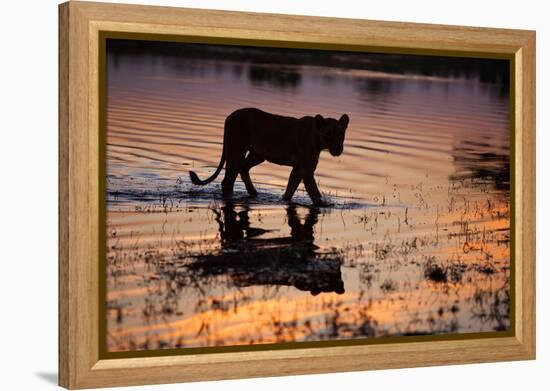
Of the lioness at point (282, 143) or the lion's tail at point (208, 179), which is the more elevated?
the lioness at point (282, 143)

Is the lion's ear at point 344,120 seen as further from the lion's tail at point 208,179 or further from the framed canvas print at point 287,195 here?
the lion's tail at point 208,179

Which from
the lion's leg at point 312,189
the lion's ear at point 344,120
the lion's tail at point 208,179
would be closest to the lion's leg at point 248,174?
the lion's tail at point 208,179

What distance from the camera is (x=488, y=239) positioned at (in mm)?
7746

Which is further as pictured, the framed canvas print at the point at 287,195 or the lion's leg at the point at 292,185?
the lion's leg at the point at 292,185

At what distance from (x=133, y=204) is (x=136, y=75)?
24.7 inches

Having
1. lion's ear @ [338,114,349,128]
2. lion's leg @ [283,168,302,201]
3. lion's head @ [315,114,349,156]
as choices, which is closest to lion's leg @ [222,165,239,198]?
lion's leg @ [283,168,302,201]

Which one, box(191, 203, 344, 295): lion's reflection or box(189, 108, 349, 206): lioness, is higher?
box(189, 108, 349, 206): lioness

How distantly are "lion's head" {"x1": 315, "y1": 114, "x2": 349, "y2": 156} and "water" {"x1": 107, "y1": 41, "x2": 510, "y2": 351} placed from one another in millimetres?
40

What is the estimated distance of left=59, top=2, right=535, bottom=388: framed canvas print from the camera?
6.81m

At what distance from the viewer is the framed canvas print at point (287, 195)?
681 centimetres

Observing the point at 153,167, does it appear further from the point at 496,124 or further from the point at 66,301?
the point at 496,124

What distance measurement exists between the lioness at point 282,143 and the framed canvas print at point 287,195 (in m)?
0.01

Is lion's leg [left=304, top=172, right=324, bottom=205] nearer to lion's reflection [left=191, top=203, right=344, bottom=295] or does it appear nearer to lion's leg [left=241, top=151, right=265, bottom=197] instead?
lion's reflection [left=191, top=203, right=344, bottom=295]

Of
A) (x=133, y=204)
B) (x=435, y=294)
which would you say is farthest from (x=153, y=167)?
(x=435, y=294)
